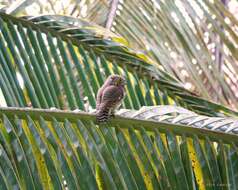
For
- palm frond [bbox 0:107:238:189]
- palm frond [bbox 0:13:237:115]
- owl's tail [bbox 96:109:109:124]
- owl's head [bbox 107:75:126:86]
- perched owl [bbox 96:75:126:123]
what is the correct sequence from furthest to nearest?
owl's head [bbox 107:75:126:86] < palm frond [bbox 0:13:237:115] < perched owl [bbox 96:75:126:123] < owl's tail [bbox 96:109:109:124] < palm frond [bbox 0:107:238:189]

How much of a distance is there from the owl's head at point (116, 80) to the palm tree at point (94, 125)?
3.1 inches

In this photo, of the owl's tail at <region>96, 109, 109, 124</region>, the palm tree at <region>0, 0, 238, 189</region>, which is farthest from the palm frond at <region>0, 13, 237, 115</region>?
the owl's tail at <region>96, 109, 109, 124</region>

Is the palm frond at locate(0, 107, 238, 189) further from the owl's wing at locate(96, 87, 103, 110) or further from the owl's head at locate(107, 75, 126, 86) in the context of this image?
the owl's head at locate(107, 75, 126, 86)

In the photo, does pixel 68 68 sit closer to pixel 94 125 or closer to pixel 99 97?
pixel 99 97

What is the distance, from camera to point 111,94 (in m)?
3.52

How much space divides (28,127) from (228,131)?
0.86 meters

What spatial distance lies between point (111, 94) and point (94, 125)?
2.27 feet

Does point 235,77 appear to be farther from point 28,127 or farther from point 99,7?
point 28,127

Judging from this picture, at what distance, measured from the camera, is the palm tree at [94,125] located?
104 inches

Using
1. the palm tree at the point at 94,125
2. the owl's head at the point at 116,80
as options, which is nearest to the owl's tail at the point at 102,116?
the palm tree at the point at 94,125

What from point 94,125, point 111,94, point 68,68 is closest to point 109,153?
point 94,125

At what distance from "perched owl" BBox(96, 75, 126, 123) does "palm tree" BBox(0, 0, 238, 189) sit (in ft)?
0.34

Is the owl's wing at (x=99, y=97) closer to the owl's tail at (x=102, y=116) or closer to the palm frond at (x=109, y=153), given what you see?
the owl's tail at (x=102, y=116)

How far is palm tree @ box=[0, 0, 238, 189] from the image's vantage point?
2.63m
